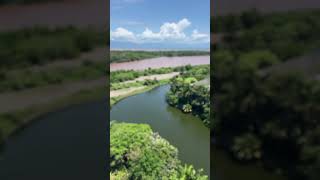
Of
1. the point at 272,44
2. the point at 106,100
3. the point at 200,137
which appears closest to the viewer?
the point at 106,100

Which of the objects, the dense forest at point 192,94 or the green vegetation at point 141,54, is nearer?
the green vegetation at point 141,54

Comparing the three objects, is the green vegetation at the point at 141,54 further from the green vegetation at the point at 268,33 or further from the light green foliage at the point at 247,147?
the light green foliage at the point at 247,147

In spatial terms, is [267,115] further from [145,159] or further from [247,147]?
[145,159]

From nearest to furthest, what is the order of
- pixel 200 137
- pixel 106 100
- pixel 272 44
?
pixel 106 100
pixel 200 137
pixel 272 44

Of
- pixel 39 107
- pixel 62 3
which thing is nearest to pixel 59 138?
pixel 39 107

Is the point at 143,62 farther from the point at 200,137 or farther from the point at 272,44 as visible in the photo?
the point at 272,44

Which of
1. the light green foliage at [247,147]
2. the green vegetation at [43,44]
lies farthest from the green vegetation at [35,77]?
the light green foliage at [247,147]

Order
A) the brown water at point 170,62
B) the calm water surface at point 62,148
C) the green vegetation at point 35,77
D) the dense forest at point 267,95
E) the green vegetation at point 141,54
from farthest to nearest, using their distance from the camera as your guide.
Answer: the dense forest at point 267,95
the brown water at point 170,62
the green vegetation at point 141,54
the green vegetation at point 35,77
the calm water surface at point 62,148
